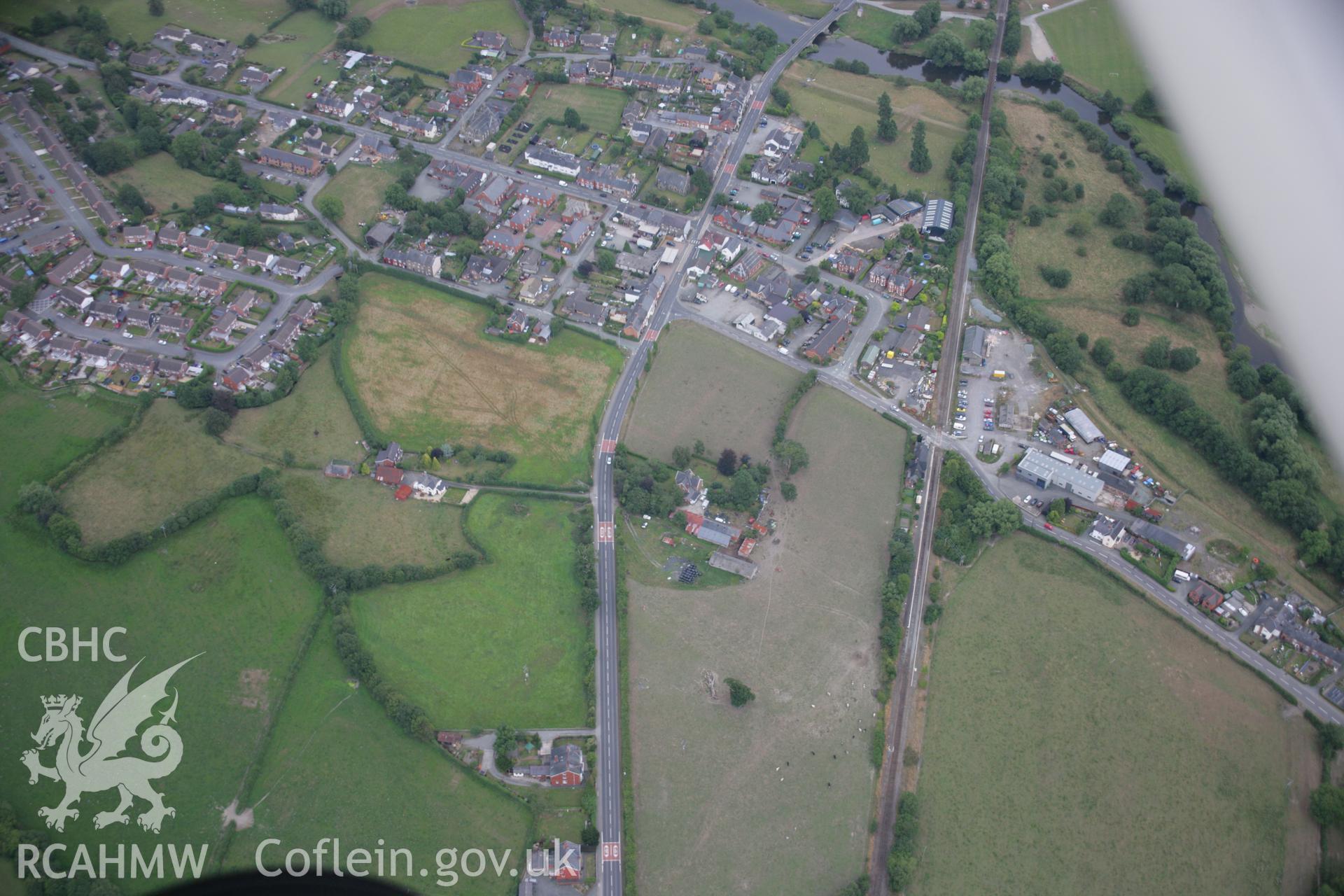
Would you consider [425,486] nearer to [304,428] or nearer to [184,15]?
[304,428]

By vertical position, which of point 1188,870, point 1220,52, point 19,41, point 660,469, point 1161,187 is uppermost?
point 1220,52

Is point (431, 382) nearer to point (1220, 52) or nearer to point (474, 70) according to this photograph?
point (474, 70)

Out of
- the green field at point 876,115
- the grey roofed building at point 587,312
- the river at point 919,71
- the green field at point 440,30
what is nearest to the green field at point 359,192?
the green field at point 440,30

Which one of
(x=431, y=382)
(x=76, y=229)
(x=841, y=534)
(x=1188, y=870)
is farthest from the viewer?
(x=76, y=229)

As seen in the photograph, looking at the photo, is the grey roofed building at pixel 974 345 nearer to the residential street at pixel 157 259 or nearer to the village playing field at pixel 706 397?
the village playing field at pixel 706 397

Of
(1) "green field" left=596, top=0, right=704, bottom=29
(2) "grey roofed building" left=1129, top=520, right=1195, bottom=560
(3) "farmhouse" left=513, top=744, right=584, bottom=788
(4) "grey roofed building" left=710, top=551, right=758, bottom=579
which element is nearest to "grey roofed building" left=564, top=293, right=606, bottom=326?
(4) "grey roofed building" left=710, top=551, right=758, bottom=579

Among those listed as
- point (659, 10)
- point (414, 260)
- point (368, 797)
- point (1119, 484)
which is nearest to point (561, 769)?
point (368, 797)

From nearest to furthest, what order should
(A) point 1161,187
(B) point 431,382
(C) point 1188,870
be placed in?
(C) point 1188,870
(B) point 431,382
(A) point 1161,187

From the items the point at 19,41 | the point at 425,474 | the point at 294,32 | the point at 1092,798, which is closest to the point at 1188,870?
the point at 1092,798
